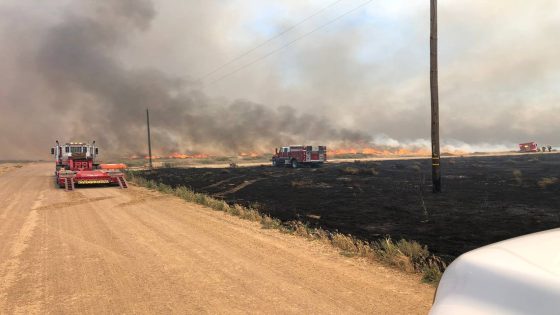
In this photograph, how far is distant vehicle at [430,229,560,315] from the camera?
1.57 m

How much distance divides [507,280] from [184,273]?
525cm

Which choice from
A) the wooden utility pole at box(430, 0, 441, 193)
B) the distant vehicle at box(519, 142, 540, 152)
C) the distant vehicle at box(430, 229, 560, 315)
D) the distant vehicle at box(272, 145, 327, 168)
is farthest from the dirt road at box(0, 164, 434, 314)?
the distant vehicle at box(519, 142, 540, 152)

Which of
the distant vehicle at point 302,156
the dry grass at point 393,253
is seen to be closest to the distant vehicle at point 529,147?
the distant vehicle at point 302,156

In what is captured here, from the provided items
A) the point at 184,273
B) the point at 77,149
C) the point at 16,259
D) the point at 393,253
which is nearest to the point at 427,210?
the point at 393,253

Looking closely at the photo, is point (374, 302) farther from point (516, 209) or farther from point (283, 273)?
point (516, 209)

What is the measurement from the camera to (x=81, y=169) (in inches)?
1072

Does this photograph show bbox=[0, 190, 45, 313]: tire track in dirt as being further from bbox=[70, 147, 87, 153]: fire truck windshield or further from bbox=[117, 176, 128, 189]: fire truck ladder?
bbox=[70, 147, 87, 153]: fire truck windshield

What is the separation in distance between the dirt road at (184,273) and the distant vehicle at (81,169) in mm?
12432

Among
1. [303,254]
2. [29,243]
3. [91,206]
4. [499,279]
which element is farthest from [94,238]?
[499,279]

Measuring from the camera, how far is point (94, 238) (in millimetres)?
8867

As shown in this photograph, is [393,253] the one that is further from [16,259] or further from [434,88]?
[434,88]

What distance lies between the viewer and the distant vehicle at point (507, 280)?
1567mm

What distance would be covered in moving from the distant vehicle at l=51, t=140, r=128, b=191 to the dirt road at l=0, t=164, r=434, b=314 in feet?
40.8

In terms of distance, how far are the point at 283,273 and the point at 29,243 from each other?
5.62 meters
